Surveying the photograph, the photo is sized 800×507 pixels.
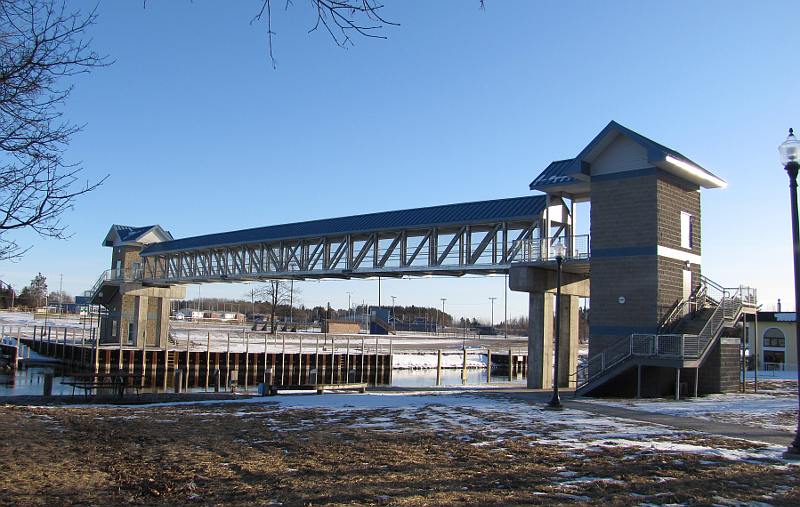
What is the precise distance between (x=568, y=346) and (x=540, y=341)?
2.31 meters

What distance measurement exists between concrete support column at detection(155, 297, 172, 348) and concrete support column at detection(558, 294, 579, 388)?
37.7m

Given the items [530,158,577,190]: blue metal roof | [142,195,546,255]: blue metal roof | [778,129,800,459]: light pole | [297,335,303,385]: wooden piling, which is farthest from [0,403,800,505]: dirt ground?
[297,335,303,385]: wooden piling

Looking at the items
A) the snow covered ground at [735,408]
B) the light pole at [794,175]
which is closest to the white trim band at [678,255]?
the snow covered ground at [735,408]

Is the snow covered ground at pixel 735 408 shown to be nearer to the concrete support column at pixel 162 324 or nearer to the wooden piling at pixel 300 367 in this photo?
the wooden piling at pixel 300 367

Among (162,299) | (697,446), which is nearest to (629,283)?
(697,446)

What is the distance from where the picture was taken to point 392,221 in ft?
131

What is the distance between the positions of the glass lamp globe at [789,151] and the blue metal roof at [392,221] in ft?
61.1

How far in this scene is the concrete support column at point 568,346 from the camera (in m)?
32.9

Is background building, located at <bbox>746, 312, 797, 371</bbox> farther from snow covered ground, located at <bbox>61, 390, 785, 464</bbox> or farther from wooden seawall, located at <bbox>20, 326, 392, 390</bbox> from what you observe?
snow covered ground, located at <bbox>61, 390, 785, 464</bbox>

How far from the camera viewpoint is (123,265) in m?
61.7

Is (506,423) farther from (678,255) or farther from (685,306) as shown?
(678,255)

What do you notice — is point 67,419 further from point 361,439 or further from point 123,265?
point 123,265

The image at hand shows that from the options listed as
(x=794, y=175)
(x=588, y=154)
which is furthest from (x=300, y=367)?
(x=794, y=175)

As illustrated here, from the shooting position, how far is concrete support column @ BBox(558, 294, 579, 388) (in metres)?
32.9
